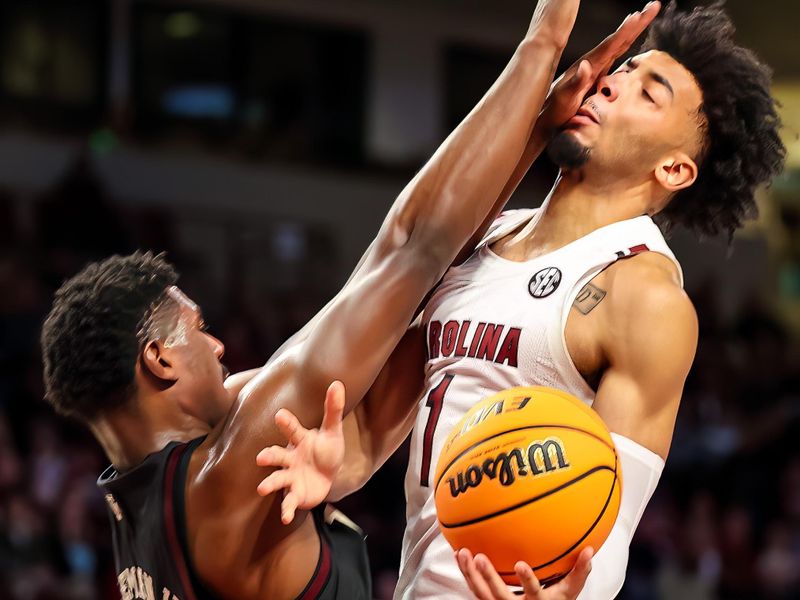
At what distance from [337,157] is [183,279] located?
84.2 inches

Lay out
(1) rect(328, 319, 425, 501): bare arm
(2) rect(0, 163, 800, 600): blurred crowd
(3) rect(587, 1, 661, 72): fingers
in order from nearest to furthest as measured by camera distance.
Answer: (3) rect(587, 1, 661, 72): fingers
(1) rect(328, 319, 425, 501): bare arm
(2) rect(0, 163, 800, 600): blurred crowd

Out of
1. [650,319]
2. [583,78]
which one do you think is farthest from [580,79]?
[650,319]

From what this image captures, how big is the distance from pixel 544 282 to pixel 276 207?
24.0ft

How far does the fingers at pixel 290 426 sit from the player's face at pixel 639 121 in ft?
3.06

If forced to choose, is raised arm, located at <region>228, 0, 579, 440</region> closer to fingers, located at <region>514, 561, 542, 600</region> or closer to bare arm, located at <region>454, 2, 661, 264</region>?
bare arm, located at <region>454, 2, 661, 264</region>

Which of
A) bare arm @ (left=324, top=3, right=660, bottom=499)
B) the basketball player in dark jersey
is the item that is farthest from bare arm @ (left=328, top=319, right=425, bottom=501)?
the basketball player in dark jersey

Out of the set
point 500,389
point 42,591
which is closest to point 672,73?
point 500,389

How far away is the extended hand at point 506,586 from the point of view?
2.28 meters

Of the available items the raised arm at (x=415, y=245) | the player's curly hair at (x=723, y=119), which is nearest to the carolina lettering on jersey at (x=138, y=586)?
the raised arm at (x=415, y=245)

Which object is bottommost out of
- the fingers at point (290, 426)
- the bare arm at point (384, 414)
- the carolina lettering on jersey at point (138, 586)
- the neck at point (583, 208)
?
the carolina lettering on jersey at point (138, 586)

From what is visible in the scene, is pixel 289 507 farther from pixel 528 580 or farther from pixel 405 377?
pixel 405 377

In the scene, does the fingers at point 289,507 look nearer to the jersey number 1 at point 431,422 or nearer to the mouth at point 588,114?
the jersey number 1 at point 431,422

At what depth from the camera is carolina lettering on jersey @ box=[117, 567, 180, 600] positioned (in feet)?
9.07

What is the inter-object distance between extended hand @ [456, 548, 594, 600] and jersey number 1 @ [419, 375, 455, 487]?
1.69 ft
